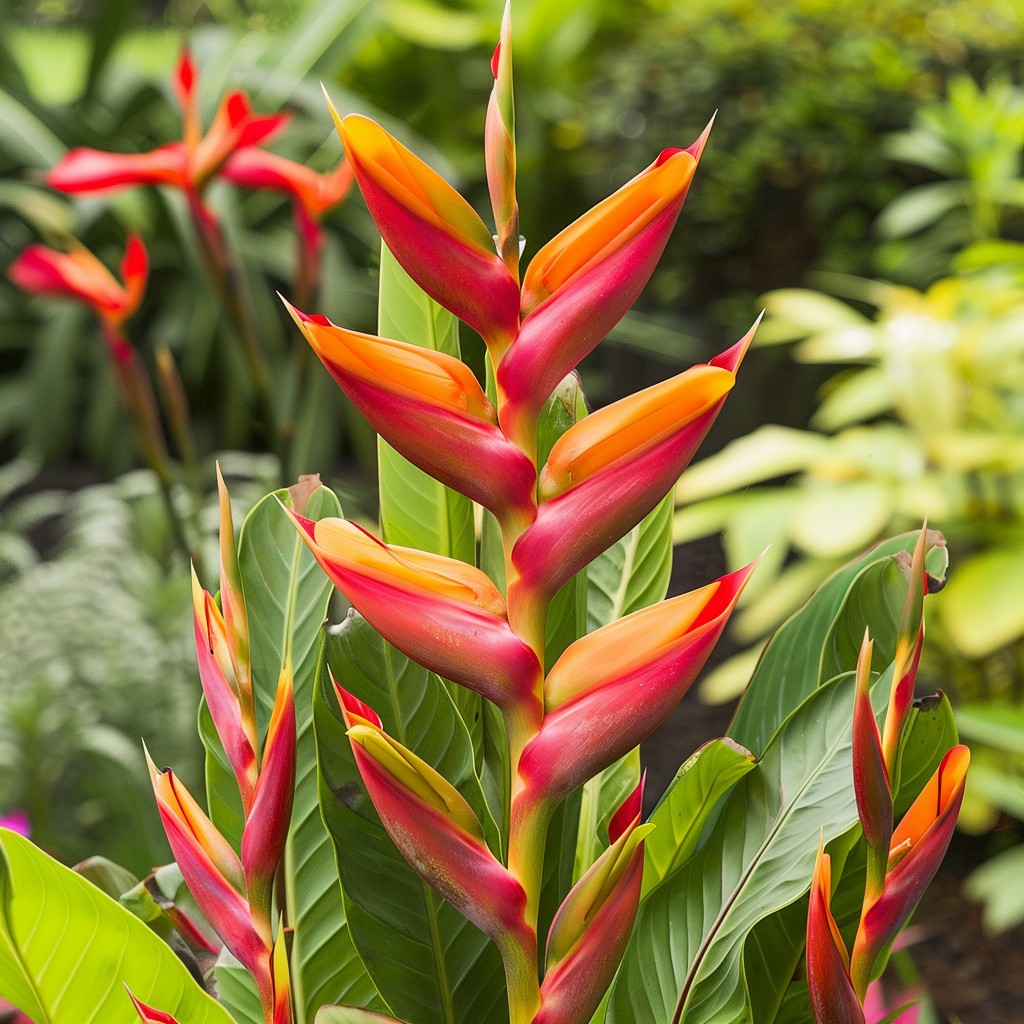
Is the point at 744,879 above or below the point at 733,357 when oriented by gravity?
below

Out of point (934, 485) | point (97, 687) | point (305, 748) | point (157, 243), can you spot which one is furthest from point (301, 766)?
point (157, 243)

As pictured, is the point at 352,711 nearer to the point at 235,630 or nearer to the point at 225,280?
the point at 235,630

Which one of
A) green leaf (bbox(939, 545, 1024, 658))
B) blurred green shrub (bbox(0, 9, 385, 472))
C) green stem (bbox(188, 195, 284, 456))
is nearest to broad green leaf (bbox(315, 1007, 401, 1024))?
green stem (bbox(188, 195, 284, 456))

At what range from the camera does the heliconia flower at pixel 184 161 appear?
0.83 meters

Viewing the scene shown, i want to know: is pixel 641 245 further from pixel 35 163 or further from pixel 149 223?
pixel 149 223

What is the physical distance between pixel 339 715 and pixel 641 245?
0.41 feet

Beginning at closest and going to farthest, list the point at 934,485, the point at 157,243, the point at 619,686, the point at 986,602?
1. the point at 619,686
2. the point at 986,602
3. the point at 934,485
4. the point at 157,243

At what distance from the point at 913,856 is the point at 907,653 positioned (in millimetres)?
35

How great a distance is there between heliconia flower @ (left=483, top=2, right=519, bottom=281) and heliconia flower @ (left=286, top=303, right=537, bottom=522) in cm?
2

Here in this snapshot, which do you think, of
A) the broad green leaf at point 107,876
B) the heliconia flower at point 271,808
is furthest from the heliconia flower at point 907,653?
the broad green leaf at point 107,876

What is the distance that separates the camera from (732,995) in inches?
9.8

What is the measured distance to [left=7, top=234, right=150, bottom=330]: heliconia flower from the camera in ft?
2.92

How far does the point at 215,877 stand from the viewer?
0.20m

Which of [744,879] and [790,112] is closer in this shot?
[744,879]
